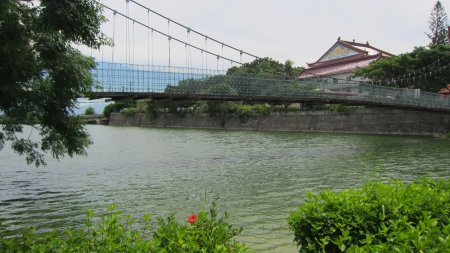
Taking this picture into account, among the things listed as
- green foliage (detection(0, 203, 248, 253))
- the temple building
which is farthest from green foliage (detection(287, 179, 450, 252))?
the temple building

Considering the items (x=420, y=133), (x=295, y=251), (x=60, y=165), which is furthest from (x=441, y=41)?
(x=295, y=251)

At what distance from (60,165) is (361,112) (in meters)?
27.3

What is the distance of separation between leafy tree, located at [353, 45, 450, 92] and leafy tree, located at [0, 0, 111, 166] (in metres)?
28.5

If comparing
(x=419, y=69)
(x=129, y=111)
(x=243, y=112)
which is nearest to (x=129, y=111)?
(x=129, y=111)

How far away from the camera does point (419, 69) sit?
104 ft

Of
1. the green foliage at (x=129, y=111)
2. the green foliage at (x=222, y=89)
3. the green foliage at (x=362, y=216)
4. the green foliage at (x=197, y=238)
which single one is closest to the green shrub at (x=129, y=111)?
the green foliage at (x=129, y=111)

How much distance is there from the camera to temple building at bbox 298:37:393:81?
144 feet

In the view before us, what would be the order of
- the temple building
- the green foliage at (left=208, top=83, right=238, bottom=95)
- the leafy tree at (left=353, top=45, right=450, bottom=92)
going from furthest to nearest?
the temple building, the leafy tree at (left=353, top=45, right=450, bottom=92), the green foliage at (left=208, top=83, right=238, bottom=95)

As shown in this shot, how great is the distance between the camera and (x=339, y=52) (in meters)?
48.0

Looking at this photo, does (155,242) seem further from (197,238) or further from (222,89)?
(222,89)

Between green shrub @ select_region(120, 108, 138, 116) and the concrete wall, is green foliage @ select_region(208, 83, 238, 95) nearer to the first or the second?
the concrete wall

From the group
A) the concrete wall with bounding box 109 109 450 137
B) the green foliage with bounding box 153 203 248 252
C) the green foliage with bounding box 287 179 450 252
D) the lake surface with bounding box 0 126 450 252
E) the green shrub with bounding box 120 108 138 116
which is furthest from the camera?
the green shrub with bounding box 120 108 138 116

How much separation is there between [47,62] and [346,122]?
106 feet

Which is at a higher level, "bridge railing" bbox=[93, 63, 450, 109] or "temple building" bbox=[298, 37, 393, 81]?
"temple building" bbox=[298, 37, 393, 81]
